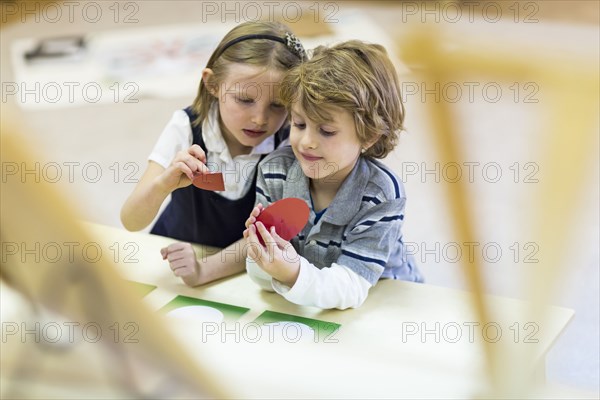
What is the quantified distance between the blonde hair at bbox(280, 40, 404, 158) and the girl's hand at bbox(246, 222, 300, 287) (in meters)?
0.16

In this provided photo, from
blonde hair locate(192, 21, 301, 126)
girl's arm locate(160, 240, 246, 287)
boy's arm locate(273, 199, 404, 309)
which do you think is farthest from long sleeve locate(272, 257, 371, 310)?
blonde hair locate(192, 21, 301, 126)

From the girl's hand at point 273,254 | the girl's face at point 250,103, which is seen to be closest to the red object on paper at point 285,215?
the girl's hand at point 273,254

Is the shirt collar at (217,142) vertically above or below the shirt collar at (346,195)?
above

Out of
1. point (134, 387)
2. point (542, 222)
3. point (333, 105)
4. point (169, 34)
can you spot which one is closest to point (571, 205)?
point (542, 222)

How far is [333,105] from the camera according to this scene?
1.10 metres

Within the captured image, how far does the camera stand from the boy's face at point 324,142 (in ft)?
3.65

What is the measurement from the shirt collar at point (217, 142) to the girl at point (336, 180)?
44 mm

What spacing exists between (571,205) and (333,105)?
2.78 ft

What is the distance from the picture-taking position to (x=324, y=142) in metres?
1.12

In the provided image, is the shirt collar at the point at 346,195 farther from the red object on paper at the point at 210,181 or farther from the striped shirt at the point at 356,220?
the red object on paper at the point at 210,181

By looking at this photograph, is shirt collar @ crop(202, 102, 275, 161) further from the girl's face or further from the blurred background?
the blurred background

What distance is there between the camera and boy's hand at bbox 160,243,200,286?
1.26m

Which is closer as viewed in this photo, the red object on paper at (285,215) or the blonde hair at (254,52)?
the red object on paper at (285,215)

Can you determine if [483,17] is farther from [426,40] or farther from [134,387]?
[134,387]
